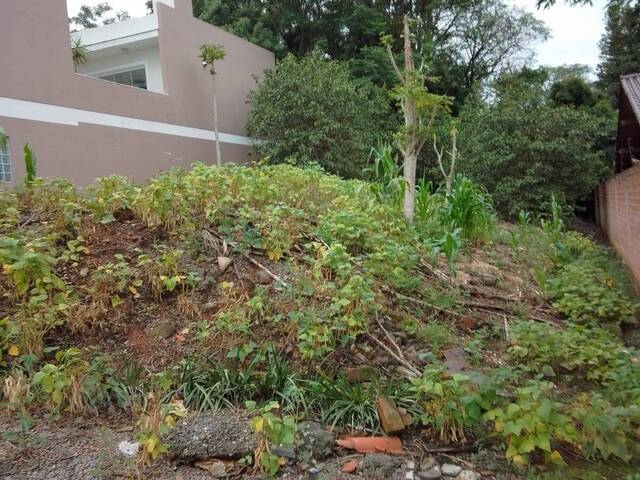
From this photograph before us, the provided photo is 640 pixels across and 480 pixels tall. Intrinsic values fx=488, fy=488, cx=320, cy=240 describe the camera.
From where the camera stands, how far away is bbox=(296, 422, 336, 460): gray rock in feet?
7.31

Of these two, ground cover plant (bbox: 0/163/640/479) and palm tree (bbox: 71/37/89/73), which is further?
palm tree (bbox: 71/37/89/73)

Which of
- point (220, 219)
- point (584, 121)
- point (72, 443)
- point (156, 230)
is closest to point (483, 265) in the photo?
point (220, 219)

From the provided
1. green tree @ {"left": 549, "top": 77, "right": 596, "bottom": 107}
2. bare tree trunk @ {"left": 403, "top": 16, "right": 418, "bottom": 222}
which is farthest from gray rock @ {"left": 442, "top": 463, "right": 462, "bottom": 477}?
green tree @ {"left": 549, "top": 77, "right": 596, "bottom": 107}

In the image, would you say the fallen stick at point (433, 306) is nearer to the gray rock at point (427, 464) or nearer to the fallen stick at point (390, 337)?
the fallen stick at point (390, 337)

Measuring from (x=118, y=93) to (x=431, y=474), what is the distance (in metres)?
10.6

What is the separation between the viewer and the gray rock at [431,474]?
83.5 inches

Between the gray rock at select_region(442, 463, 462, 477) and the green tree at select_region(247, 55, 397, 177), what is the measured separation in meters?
10.9

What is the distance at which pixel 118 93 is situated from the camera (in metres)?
10.6

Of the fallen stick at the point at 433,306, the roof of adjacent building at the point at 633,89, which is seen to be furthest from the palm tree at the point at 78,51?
the roof of adjacent building at the point at 633,89

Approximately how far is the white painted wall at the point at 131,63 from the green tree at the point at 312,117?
8.96 ft

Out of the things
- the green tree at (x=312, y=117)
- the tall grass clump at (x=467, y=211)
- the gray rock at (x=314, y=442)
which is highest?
the green tree at (x=312, y=117)

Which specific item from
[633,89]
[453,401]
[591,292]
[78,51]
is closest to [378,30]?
[78,51]

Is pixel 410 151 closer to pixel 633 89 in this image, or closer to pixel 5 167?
pixel 633 89

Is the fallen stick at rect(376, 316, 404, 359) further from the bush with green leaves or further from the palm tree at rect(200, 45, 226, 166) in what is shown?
the palm tree at rect(200, 45, 226, 166)
